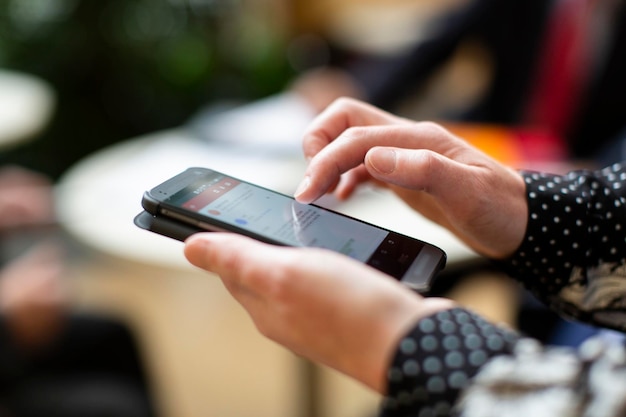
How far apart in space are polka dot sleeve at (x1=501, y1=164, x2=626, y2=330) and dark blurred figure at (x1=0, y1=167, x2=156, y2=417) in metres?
0.59

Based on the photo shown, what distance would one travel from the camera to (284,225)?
49 centimetres

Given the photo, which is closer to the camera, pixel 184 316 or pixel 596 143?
pixel 596 143

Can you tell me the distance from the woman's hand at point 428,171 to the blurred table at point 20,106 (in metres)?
1.28

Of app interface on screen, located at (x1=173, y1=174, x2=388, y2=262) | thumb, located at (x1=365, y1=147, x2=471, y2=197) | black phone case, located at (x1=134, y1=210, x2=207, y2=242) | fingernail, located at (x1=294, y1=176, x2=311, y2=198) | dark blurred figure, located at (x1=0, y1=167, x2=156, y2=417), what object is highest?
thumb, located at (x1=365, y1=147, x2=471, y2=197)

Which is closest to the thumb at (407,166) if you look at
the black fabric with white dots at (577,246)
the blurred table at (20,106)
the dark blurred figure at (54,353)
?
the black fabric with white dots at (577,246)

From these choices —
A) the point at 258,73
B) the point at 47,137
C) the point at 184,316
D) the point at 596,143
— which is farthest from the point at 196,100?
the point at 596,143

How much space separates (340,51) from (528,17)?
117cm

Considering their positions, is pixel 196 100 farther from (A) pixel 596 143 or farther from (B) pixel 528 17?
(A) pixel 596 143

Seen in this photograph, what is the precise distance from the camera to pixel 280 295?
39 centimetres

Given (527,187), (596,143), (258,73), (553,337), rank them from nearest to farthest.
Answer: (527,187)
(553,337)
(596,143)
(258,73)

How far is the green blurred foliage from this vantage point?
2238mm

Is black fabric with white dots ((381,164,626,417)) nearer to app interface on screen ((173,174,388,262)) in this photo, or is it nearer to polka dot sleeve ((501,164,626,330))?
polka dot sleeve ((501,164,626,330))

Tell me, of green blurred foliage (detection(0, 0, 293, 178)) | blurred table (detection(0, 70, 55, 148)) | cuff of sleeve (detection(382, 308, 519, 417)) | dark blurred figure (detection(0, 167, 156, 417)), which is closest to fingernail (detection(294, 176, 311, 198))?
cuff of sleeve (detection(382, 308, 519, 417))

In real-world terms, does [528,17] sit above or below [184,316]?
above
